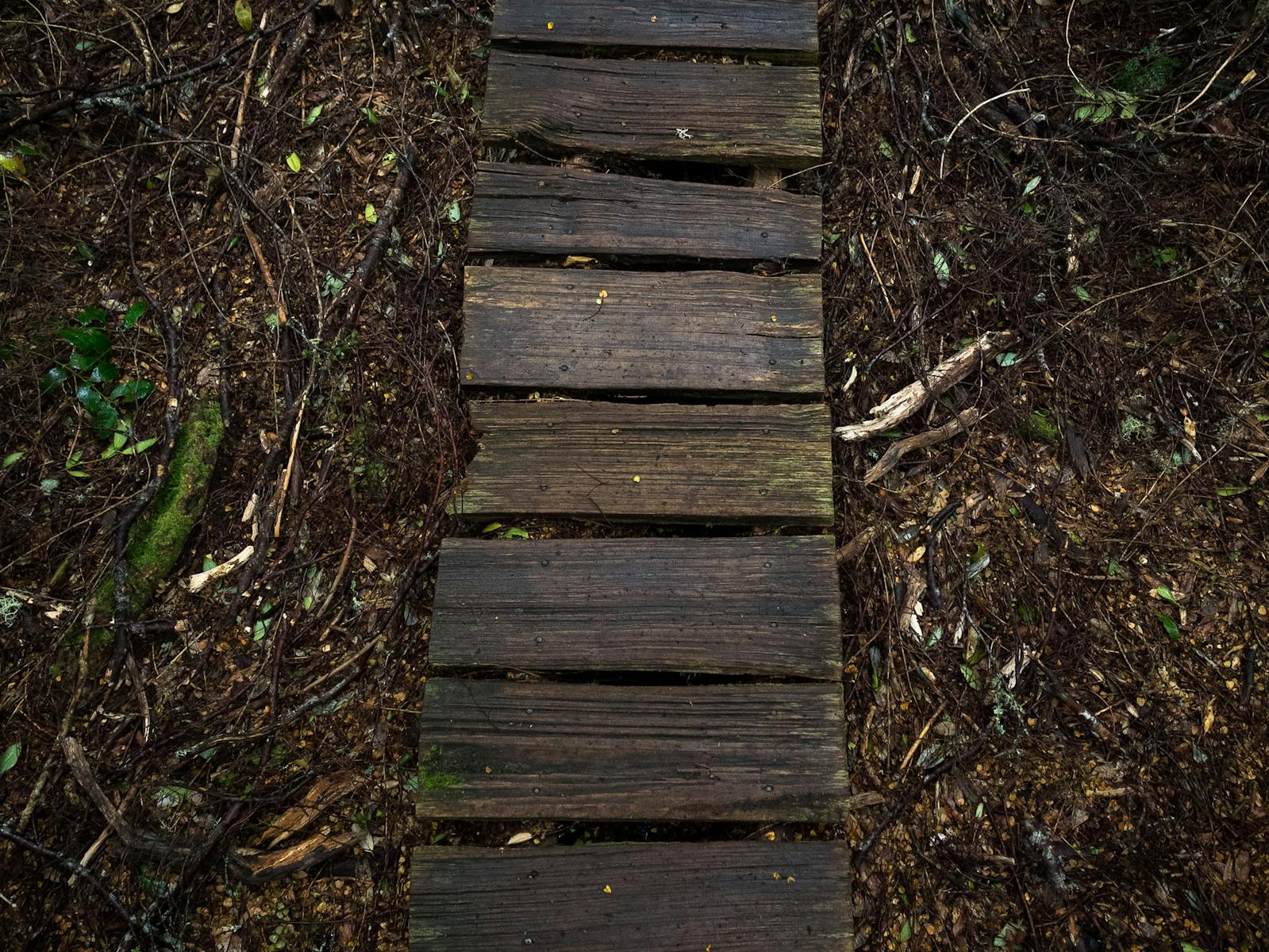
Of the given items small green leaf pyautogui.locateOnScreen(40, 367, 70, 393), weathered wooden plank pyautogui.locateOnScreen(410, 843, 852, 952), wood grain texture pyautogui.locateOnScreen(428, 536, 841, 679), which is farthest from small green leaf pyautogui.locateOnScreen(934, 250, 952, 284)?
small green leaf pyautogui.locateOnScreen(40, 367, 70, 393)

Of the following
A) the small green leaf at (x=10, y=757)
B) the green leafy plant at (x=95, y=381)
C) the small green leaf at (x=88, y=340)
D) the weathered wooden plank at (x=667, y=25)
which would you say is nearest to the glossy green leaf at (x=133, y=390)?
the green leafy plant at (x=95, y=381)

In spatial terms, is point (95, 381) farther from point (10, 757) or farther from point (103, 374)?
point (10, 757)

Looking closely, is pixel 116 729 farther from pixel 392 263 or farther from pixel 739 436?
pixel 739 436

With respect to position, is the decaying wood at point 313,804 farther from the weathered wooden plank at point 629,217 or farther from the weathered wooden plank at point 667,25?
the weathered wooden plank at point 667,25

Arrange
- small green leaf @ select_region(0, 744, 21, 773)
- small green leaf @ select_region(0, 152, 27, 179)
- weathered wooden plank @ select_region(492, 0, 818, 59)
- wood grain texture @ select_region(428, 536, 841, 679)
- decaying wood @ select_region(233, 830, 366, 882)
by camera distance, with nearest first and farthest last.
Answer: wood grain texture @ select_region(428, 536, 841, 679)
decaying wood @ select_region(233, 830, 366, 882)
small green leaf @ select_region(0, 744, 21, 773)
weathered wooden plank @ select_region(492, 0, 818, 59)
small green leaf @ select_region(0, 152, 27, 179)

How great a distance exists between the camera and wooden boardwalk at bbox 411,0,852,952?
2.21 meters

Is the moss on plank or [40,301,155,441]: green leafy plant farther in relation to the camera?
[40,301,155,441]: green leafy plant

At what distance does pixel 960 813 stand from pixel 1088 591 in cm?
86

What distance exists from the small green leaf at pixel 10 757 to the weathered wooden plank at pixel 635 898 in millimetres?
1481

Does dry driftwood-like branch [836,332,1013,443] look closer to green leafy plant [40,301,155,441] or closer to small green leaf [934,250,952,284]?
small green leaf [934,250,952,284]

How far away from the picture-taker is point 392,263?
9.59 ft

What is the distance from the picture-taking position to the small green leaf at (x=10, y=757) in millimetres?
2605

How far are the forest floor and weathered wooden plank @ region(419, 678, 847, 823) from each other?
5.6 inches

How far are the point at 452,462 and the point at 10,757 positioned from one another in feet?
5.65
